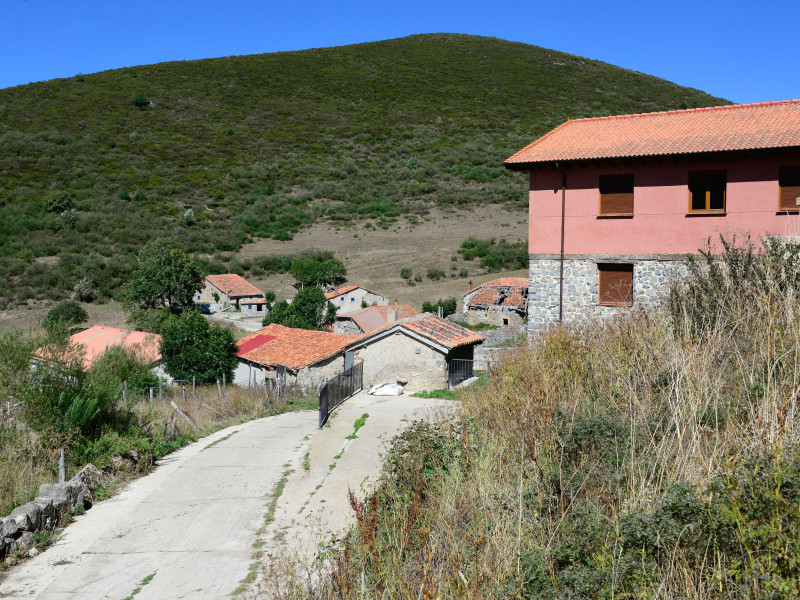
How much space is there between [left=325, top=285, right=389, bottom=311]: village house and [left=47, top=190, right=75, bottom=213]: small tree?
28083 millimetres

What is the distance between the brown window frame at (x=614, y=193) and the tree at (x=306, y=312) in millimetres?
24808

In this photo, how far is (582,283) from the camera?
60.4 ft

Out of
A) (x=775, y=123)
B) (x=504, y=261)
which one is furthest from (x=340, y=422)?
(x=504, y=261)

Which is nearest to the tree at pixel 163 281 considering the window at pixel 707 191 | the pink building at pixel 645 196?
the pink building at pixel 645 196

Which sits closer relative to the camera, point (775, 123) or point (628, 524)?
point (628, 524)

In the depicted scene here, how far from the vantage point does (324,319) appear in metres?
43.9

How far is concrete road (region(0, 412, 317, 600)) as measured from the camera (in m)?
7.37

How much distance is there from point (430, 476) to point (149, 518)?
5310 mm

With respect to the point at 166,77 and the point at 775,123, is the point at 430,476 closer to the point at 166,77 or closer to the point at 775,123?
the point at 775,123

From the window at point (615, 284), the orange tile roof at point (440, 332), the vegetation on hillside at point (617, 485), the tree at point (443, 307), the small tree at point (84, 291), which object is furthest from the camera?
the small tree at point (84, 291)

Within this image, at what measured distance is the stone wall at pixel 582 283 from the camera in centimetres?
1738

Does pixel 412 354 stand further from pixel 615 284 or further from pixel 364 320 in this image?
pixel 364 320

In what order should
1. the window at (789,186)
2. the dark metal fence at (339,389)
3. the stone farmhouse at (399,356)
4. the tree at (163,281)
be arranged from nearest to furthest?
1. the dark metal fence at (339,389)
2. the window at (789,186)
3. the stone farmhouse at (399,356)
4. the tree at (163,281)

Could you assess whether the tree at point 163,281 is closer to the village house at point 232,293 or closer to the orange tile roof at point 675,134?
the village house at point 232,293
